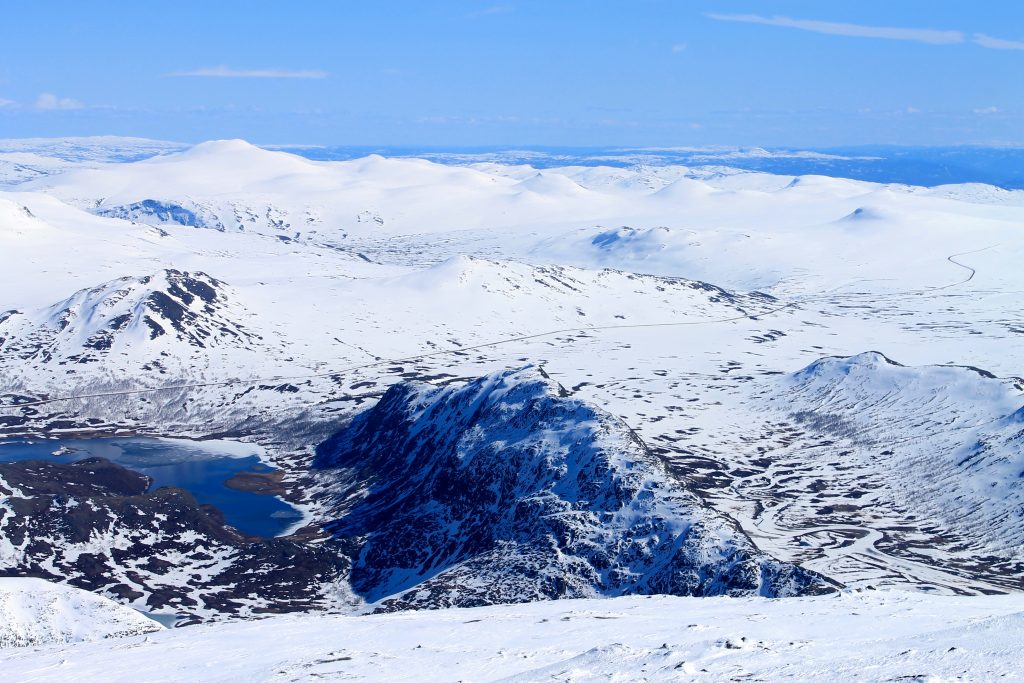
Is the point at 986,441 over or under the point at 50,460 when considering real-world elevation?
over

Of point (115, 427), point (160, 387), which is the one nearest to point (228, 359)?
point (160, 387)

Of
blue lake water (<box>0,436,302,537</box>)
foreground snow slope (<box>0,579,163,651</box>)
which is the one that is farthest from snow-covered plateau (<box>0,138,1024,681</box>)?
blue lake water (<box>0,436,302,537</box>)

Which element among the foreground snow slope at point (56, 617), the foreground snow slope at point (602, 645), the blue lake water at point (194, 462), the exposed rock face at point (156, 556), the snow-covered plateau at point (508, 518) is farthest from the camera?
the blue lake water at point (194, 462)

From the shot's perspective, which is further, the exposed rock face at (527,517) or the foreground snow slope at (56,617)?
the exposed rock face at (527,517)

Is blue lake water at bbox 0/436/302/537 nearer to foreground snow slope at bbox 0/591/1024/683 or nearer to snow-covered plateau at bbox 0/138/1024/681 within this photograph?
snow-covered plateau at bbox 0/138/1024/681

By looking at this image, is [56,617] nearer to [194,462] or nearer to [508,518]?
[508,518]

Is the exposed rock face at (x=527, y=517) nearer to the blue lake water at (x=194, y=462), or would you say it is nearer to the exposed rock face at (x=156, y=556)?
the exposed rock face at (x=156, y=556)

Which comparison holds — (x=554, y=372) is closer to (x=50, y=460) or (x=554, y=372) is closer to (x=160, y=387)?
(x=160, y=387)

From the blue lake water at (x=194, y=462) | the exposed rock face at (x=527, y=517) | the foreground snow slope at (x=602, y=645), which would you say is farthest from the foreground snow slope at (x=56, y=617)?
the blue lake water at (x=194, y=462)
